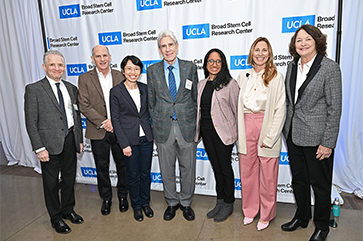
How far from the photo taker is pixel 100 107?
2.85 meters

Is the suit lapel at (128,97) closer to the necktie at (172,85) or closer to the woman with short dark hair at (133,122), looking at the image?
the woman with short dark hair at (133,122)

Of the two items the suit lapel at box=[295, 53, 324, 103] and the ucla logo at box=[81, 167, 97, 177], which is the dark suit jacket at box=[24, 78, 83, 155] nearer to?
the ucla logo at box=[81, 167, 97, 177]

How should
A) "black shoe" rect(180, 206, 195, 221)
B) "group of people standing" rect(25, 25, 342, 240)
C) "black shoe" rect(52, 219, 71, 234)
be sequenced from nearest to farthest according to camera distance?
"group of people standing" rect(25, 25, 342, 240) < "black shoe" rect(52, 219, 71, 234) < "black shoe" rect(180, 206, 195, 221)

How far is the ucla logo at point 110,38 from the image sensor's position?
3.48m

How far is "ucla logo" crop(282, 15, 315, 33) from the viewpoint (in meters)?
2.77

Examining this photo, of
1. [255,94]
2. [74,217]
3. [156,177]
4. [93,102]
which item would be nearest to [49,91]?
[93,102]

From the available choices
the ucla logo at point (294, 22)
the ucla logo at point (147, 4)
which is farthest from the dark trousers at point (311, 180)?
the ucla logo at point (147, 4)

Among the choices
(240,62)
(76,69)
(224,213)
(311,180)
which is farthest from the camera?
(76,69)

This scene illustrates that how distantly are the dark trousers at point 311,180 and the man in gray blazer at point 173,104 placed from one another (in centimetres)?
101

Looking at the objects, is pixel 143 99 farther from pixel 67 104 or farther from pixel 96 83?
pixel 67 104

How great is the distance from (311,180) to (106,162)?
2.20m

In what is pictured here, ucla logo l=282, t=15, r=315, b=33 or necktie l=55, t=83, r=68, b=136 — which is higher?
ucla logo l=282, t=15, r=315, b=33

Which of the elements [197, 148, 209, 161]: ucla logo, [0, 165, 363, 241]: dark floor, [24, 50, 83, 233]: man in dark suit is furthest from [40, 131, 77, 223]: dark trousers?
[197, 148, 209, 161]: ucla logo

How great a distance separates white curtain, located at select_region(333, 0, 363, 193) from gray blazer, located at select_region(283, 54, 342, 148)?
4.53 feet
